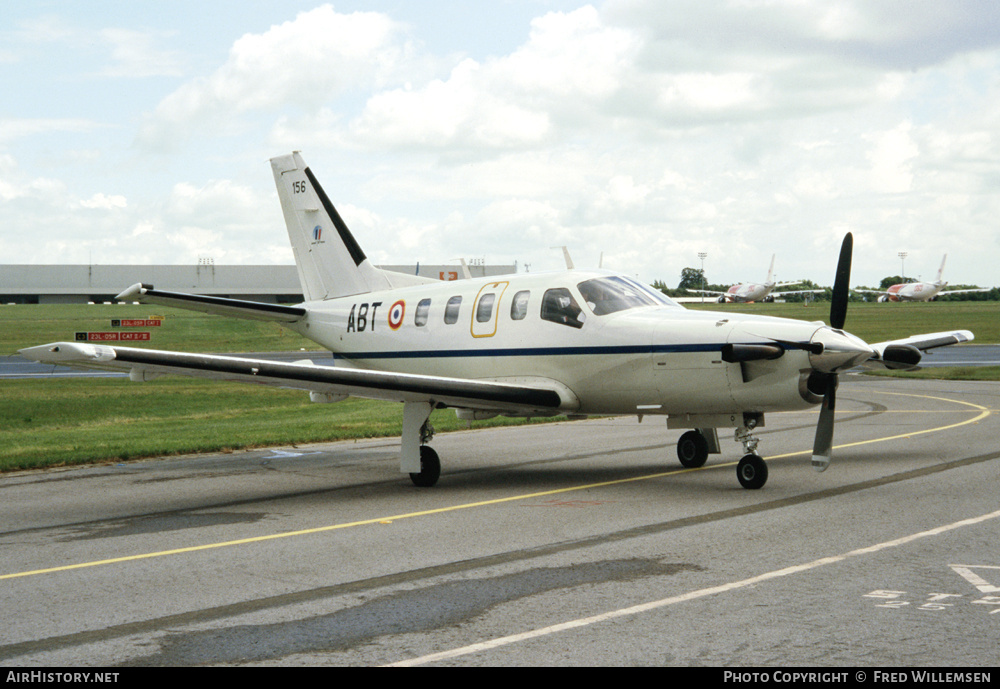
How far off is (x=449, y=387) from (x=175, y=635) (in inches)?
270

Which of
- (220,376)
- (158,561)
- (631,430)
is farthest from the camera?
(631,430)

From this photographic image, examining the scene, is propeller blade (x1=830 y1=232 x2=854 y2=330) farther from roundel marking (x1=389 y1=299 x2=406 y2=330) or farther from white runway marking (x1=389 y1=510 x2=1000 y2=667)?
roundel marking (x1=389 y1=299 x2=406 y2=330)

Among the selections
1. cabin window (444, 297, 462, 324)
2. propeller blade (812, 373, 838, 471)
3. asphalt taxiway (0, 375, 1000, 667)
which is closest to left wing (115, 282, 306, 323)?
asphalt taxiway (0, 375, 1000, 667)

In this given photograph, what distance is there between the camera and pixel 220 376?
12.1 meters

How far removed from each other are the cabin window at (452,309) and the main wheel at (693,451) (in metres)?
3.94

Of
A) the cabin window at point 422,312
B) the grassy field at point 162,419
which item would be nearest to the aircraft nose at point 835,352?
the cabin window at point 422,312

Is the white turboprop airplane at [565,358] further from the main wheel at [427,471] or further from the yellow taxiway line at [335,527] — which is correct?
the yellow taxiway line at [335,527]

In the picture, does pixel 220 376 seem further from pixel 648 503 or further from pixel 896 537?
pixel 896 537

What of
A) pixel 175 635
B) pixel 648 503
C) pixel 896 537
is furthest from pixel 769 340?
pixel 175 635

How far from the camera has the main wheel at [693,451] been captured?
14.2m

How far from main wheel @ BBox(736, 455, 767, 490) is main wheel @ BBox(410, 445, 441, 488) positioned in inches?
157

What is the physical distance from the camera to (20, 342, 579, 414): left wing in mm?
10519

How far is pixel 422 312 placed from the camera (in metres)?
15.4

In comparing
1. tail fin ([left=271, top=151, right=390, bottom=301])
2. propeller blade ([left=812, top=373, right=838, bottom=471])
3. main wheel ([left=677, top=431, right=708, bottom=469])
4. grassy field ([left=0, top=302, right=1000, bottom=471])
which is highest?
tail fin ([left=271, top=151, right=390, bottom=301])
